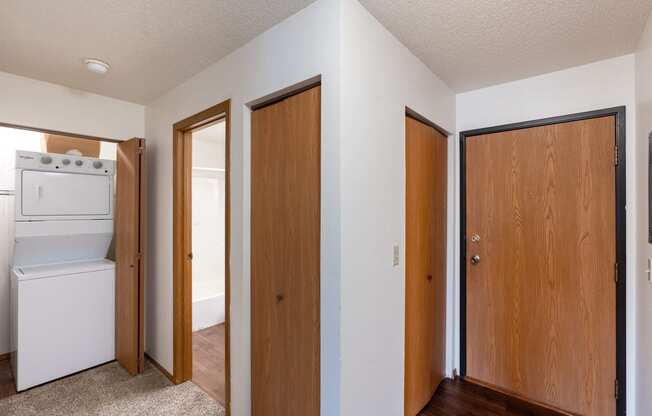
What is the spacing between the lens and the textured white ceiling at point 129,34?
4.83 ft

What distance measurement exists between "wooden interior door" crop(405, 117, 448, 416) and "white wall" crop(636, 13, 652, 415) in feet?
3.51

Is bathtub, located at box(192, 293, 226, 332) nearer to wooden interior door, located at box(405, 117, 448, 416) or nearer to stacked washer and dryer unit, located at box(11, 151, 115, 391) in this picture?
stacked washer and dryer unit, located at box(11, 151, 115, 391)

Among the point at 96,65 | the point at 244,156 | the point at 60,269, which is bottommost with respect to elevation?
the point at 60,269

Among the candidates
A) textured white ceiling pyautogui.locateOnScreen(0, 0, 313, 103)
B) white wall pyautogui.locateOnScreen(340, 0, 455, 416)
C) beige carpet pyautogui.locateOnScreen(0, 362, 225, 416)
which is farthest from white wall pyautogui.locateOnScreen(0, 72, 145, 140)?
white wall pyautogui.locateOnScreen(340, 0, 455, 416)

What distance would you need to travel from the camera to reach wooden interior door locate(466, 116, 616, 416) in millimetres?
1949

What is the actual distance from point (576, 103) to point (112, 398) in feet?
12.2

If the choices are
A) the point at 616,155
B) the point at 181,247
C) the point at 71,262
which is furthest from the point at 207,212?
the point at 616,155

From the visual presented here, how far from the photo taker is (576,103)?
2.03 m

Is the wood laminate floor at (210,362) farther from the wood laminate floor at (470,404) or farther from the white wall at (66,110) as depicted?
the white wall at (66,110)

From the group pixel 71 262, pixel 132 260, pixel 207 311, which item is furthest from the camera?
pixel 207 311

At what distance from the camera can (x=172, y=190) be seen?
2387mm

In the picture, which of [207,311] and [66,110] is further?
[207,311]

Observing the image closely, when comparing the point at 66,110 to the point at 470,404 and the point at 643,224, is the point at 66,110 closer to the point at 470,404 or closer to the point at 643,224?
the point at 470,404

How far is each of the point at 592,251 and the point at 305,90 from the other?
2.04m
